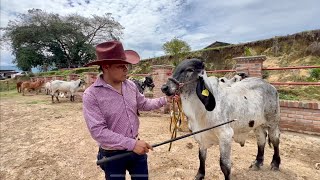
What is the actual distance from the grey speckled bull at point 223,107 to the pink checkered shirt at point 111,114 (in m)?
0.59

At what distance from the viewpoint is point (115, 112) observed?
213cm

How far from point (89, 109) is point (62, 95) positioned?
48.1 feet

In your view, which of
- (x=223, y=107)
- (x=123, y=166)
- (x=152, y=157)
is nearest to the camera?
(x=123, y=166)

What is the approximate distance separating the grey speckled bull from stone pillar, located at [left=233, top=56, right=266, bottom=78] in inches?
100

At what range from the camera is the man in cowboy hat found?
6.50 feet

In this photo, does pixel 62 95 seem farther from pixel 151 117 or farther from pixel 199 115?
pixel 199 115

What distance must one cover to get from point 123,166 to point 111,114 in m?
0.46

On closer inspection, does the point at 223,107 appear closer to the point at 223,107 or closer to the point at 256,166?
the point at 223,107

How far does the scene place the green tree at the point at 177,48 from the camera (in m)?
18.6

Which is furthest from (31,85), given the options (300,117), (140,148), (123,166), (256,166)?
(140,148)

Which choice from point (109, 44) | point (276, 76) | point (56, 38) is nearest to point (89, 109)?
point (109, 44)

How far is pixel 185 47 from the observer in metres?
18.8

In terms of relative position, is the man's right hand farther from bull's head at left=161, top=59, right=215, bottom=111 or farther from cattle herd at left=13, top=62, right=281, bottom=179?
bull's head at left=161, top=59, right=215, bottom=111

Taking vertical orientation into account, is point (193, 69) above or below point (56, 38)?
below
